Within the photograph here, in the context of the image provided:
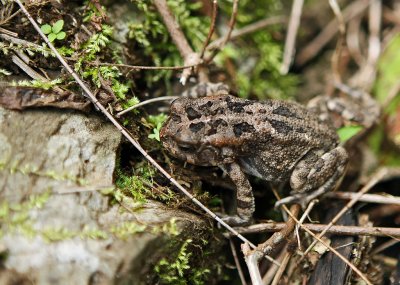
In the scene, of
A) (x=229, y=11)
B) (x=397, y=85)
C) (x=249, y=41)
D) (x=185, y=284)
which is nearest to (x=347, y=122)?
(x=397, y=85)

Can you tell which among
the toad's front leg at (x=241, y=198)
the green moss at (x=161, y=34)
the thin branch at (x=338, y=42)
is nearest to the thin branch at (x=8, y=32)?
the green moss at (x=161, y=34)

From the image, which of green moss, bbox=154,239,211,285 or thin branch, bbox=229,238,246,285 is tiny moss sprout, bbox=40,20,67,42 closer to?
green moss, bbox=154,239,211,285

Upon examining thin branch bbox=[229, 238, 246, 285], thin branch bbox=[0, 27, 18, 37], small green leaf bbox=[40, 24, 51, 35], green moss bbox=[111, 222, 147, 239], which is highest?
small green leaf bbox=[40, 24, 51, 35]

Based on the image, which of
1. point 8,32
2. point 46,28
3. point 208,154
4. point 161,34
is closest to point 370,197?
point 208,154

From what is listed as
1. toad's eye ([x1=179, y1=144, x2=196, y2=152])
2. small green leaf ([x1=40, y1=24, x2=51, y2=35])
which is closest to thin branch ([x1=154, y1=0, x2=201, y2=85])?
toad's eye ([x1=179, y1=144, x2=196, y2=152])

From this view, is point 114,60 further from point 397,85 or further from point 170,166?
point 397,85

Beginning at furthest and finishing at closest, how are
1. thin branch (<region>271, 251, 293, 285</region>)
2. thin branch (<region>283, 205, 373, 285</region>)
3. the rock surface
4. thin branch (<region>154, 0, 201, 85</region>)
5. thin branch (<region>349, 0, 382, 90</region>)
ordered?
thin branch (<region>349, 0, 382, 90</region>) → thin branch (<region>154, 0, 201, 85</region>) → thin branch (<region>271, 251, 293, 285</region>) → thin branch (<region>283, 205, 373, 285</region>) → the rock surface

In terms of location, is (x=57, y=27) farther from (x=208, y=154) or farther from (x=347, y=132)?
(x=347, y=132)
